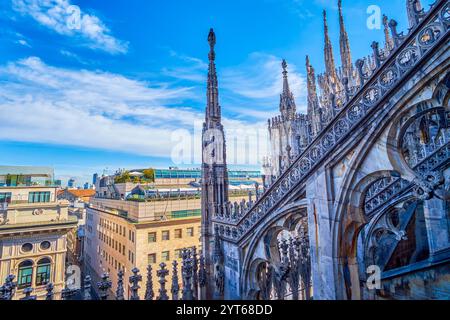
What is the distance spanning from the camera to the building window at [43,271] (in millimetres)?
24469

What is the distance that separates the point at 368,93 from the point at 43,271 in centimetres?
3287

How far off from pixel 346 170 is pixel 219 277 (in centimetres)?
745

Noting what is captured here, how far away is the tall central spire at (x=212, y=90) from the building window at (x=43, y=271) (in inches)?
999

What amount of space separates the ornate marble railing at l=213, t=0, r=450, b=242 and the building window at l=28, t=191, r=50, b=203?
25241mm

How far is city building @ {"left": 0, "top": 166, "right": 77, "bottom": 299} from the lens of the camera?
73.3 feet

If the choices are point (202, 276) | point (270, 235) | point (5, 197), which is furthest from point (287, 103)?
point (5, 197)

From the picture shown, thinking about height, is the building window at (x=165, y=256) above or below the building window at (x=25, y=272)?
below

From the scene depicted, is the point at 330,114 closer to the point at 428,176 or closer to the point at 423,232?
the point at 428,176

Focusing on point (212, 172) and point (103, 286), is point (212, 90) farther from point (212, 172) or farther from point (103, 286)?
point (103, 286)

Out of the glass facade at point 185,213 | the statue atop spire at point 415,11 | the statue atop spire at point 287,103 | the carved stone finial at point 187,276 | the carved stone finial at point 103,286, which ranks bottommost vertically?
the glass facade at point 185,213

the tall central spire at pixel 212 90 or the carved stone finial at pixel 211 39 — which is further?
the carved stone finial at pixel 211 39

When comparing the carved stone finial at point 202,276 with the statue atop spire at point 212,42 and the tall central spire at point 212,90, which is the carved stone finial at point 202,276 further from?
the statue atop spire at point 212,42

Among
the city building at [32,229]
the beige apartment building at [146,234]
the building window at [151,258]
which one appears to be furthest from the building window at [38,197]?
the building window at [151,258]

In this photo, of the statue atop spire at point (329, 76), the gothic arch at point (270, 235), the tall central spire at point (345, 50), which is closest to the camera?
the gothic arch at point (270, 235)
